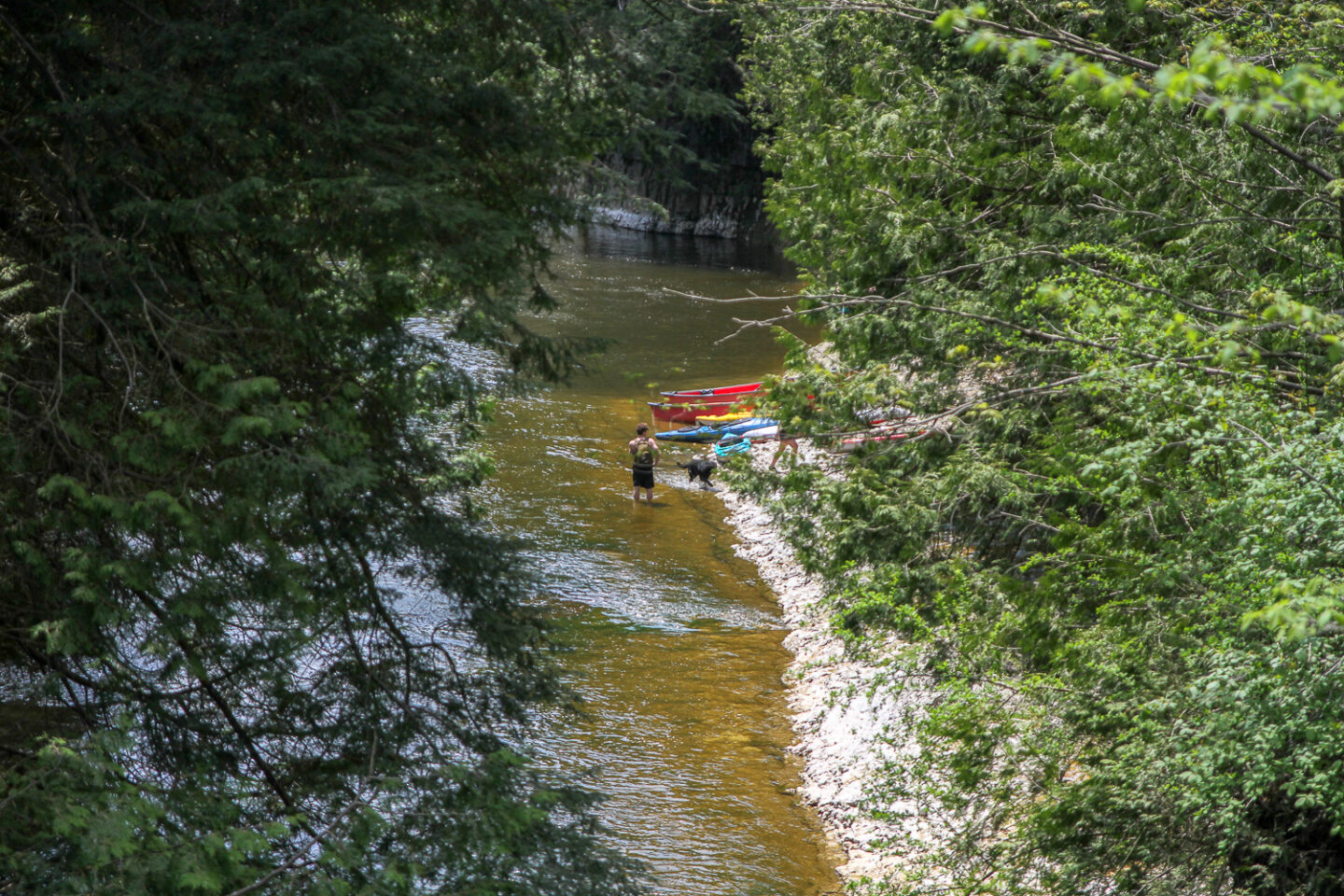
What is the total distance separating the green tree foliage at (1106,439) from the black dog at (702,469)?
6.99m

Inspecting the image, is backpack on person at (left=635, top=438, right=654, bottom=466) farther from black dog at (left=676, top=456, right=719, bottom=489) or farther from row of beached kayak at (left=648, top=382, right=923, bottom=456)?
row of beached kayak at (left=648, top=382, right=923, bottom=456)

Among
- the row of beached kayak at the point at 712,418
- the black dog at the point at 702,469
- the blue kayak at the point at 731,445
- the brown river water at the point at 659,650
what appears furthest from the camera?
the row of beached kayak at the point at 712,418

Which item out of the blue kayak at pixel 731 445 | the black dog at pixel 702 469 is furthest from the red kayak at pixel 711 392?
the black dog at pixel 702 469

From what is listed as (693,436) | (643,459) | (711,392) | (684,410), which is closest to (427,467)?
(643,459)

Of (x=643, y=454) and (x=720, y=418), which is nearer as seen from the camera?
(x=643, y=454)

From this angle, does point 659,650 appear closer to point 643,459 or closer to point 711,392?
point 643,459

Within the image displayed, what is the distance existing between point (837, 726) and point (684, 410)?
11.6 m

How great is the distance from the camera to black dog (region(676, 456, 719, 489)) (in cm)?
1856

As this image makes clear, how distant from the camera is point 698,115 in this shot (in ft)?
23.8

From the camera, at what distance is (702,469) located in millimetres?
18562

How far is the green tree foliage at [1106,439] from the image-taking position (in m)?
5.09

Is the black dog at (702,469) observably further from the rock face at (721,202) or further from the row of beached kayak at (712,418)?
the rock face at (721,202)

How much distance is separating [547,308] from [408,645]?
220cm

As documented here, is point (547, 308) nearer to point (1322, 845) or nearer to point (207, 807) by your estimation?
point (207, 807)
